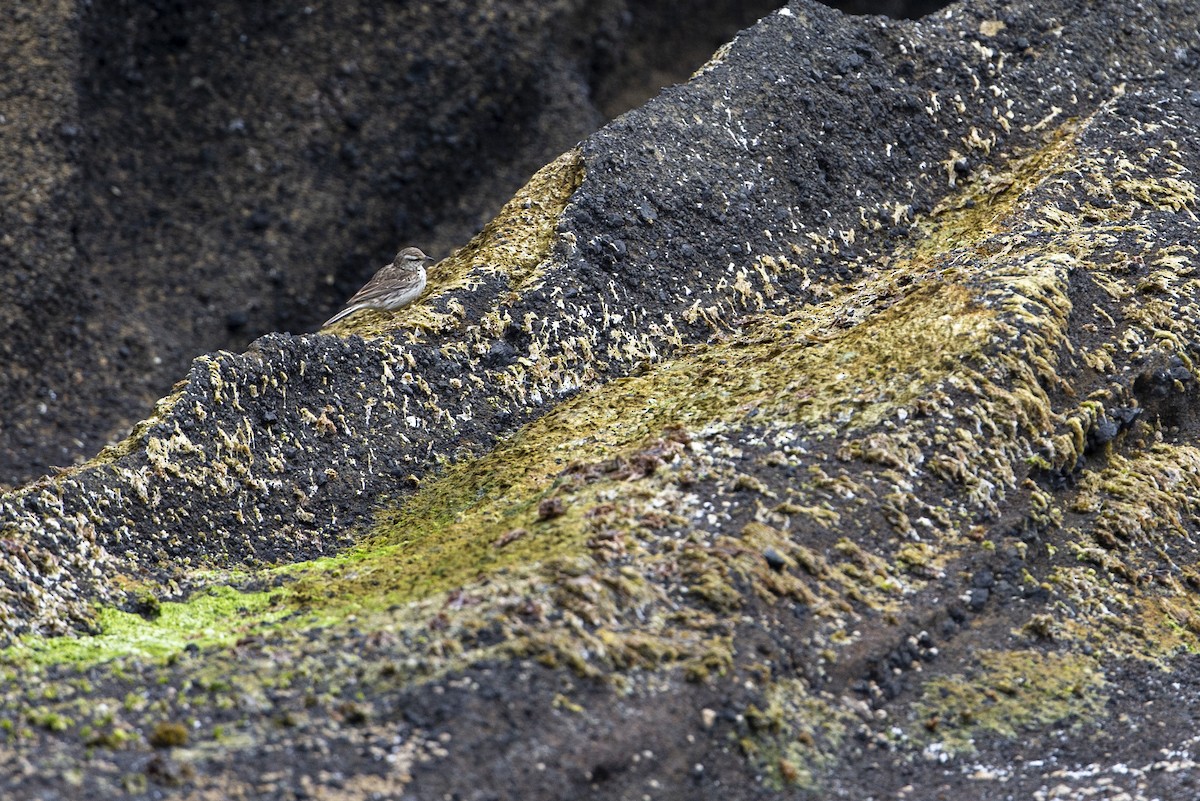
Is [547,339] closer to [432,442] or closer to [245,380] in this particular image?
[432,442]

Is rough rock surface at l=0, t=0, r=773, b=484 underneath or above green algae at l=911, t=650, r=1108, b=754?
above

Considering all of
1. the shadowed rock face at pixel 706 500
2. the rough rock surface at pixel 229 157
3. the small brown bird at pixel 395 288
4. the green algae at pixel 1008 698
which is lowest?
the green algae at pixel 1008 698

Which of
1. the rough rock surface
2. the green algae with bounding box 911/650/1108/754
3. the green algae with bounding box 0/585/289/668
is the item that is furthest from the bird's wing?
the rough rock surface

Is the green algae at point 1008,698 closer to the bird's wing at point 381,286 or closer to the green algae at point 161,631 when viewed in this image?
the green algae at point 161,631

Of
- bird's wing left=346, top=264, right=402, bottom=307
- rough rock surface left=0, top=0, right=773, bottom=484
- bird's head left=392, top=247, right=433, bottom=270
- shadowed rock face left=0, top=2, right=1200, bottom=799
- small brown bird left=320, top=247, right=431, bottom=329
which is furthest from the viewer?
rough rock surface left=0, top=0, right=773, bottom=484

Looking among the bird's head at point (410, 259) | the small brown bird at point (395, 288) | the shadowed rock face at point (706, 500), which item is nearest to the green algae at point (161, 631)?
the shadowed rock face at point (706, 500)

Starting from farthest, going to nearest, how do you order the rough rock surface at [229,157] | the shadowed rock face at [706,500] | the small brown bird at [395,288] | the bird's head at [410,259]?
the rough rock surface at [229,157] < the bird's head at [410,259] < the small brown bird at [395,288] < the shadowed rock face at [706,500]

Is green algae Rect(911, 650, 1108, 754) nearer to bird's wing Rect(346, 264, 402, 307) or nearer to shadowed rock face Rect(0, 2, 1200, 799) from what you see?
shadowed rock face Rect(0, 2, 1200, 799)
